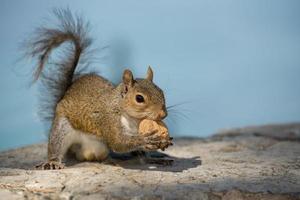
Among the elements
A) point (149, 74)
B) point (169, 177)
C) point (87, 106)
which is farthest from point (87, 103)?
point (169, 177)

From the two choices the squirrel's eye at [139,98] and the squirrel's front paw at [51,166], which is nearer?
the squirrel's eye at [139,98]

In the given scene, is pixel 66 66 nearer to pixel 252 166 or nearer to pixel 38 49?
pixel 38 49

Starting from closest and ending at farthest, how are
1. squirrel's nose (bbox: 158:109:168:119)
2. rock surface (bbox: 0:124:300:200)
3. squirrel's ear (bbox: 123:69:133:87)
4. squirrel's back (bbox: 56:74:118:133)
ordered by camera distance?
rock surface (bbox: 0:124:300:200)
squirrel's nose (bbox: 158:109:168:119)
squirrel's ear (bbox: 123:69:133:87)
squirrel's back (bbox: 56:74:118:133)

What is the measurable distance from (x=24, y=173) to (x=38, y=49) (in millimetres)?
918

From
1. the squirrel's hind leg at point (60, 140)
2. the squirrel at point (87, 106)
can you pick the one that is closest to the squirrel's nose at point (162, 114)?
the squirrel at point (87, 106)

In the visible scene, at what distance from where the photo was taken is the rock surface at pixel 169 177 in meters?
2.15

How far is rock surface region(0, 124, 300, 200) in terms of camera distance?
215 cm

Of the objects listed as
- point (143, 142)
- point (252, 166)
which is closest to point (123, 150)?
point (143, 142)

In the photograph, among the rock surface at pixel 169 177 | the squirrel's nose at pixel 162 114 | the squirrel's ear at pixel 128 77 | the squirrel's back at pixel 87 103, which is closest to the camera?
the rock surface at pixel 169 177

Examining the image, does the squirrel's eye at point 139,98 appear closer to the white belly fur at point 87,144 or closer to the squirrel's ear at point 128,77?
the squirrel's ear at point 128,77

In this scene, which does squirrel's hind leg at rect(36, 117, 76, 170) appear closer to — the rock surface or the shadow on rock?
the rock surface

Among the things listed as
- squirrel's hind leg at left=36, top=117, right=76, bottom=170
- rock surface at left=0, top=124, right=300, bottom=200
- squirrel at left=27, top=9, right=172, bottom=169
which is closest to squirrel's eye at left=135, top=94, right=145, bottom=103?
squirrel at left=27, top=9, right=172, bottom=169

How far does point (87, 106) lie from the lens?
2875 mm

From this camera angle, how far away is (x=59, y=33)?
3.10 m
